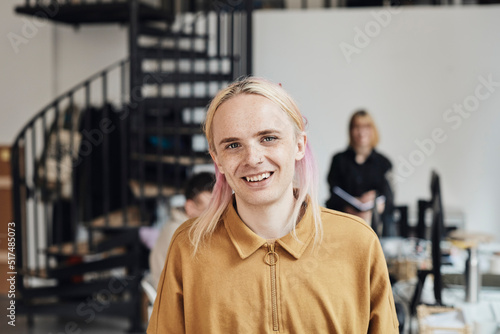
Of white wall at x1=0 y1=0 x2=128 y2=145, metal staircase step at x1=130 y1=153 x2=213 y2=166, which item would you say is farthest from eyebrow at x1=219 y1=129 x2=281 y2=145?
white wall at x1=0 y1=0 x2=128 y2=145

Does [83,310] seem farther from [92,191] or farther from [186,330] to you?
[186,330]

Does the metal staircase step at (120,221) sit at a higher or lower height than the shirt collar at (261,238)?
lower

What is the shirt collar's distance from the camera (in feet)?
4.08

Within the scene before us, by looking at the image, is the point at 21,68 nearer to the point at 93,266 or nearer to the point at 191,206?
the point at 93,266

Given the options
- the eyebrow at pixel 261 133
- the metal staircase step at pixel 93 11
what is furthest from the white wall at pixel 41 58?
the eyebrow at pixel 261 133

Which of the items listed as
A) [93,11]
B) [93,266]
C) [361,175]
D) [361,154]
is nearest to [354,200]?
[361,175]

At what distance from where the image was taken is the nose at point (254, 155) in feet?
3.92

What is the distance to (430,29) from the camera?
547 cm

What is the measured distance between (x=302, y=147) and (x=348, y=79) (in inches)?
175

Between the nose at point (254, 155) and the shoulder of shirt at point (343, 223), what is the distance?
203 millimetres

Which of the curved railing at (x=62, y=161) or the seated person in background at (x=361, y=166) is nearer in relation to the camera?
the seated person in background at (x=361, y=166)

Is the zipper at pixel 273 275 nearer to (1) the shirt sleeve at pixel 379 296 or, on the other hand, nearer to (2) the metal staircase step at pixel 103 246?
(1) the shirt sleeve at pixel 379 296

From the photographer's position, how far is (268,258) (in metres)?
1.25

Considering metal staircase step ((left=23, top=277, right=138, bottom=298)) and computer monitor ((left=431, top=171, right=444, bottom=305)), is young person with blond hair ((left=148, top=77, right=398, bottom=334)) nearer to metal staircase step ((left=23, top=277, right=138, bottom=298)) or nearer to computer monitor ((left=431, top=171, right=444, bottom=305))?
computer monitor ((left=431, top=171, right=444, bottom=305))
